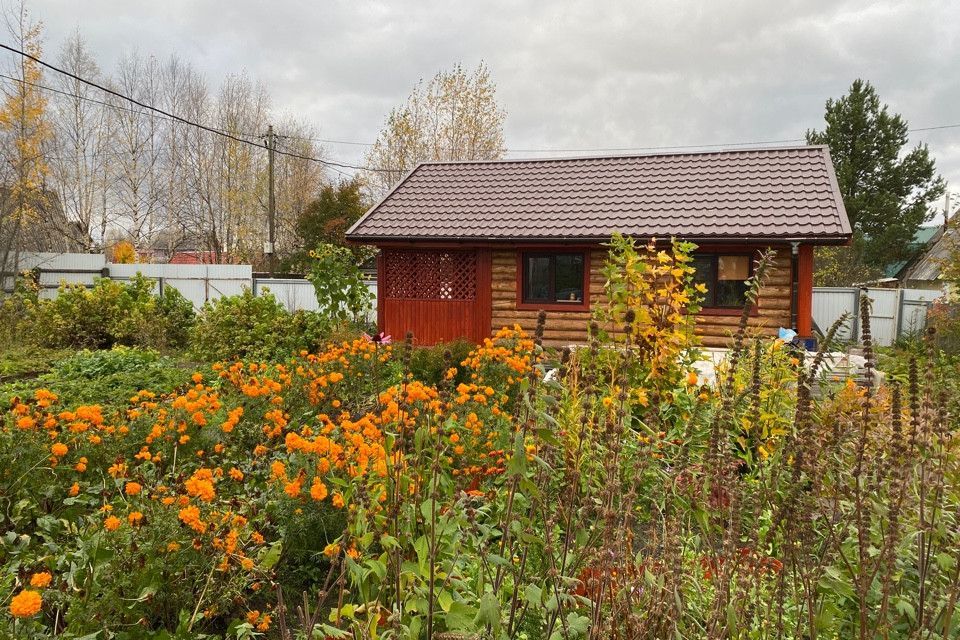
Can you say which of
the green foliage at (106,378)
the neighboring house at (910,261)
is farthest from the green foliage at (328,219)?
the neighboring house at (910,261)

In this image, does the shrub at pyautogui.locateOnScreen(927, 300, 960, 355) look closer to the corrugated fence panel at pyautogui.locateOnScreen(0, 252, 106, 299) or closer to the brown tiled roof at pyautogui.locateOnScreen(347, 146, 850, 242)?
the brown tiled roof at pyautogui.locateOnScreen(347, 146, 850, 242)

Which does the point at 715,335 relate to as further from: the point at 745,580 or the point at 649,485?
the point at 745,580

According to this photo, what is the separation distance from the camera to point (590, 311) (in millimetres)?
9602

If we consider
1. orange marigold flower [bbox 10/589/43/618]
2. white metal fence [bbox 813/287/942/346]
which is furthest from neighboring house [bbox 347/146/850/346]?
orange marigold flower [bbox 10/589/43/618]

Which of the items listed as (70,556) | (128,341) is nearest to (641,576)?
(70,556)

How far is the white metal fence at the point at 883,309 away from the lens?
50.0 feet

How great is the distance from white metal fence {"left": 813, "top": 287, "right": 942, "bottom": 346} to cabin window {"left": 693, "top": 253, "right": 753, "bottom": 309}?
258 inches

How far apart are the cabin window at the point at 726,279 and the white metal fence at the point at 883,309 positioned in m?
6.55

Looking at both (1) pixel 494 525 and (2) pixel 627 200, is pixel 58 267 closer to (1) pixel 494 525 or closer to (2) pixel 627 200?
(2) pixel 627 200

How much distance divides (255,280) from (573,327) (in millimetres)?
12262

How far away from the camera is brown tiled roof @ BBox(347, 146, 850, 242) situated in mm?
10031

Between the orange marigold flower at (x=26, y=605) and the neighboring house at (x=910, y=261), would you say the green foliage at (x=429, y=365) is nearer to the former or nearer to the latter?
the orange marigold flower at (x=26, y=605)

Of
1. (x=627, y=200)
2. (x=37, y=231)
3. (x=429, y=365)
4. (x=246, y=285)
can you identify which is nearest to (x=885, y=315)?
(x=627, y=200)

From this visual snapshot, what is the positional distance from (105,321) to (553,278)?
8.65 meters
